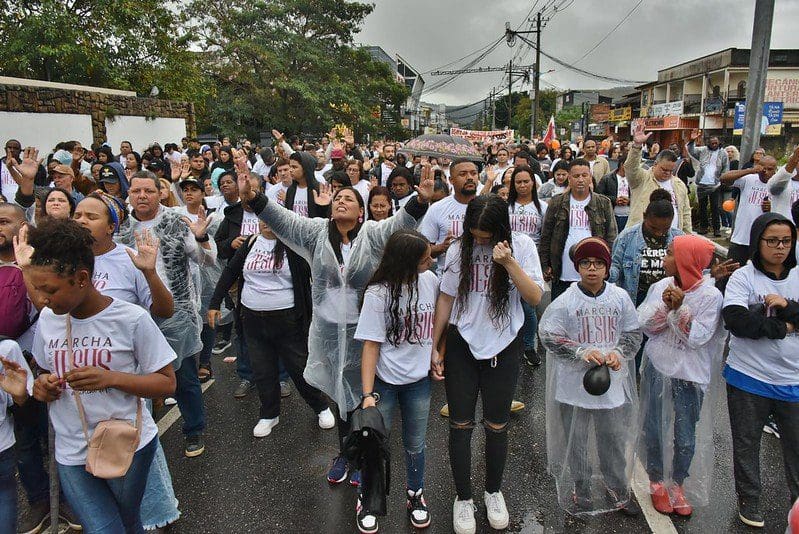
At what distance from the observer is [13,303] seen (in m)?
2.86

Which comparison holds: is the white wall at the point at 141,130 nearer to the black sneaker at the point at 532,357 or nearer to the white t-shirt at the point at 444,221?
the white t-shirt at the point at 444,221

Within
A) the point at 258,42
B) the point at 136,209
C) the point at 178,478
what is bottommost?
the point at 178,478

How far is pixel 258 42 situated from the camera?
2836 cm

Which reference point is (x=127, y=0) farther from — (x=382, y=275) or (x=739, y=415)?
(x=739, y=415)

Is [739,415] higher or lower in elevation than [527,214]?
lower

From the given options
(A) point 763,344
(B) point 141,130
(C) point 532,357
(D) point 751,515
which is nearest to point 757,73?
(C) point 532,357

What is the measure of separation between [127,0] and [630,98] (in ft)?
165

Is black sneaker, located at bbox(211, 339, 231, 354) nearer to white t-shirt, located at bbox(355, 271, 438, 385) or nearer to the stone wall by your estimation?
white t-shirt, located at bbox(355, 271, 438, 385)

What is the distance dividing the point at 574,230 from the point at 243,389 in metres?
3.33

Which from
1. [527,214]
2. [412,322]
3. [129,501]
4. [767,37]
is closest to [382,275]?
[412,322]

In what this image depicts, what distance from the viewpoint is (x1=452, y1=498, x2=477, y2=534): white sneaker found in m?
3.09

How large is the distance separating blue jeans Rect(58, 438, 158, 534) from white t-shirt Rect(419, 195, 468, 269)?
284 centimetres

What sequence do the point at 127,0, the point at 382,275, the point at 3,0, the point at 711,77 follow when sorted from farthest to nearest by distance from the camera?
the point at 711,77 → the point at 127,0 → the point at 3,0 → the point at 382,275

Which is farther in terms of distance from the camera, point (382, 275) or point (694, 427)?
point (694, 427)
